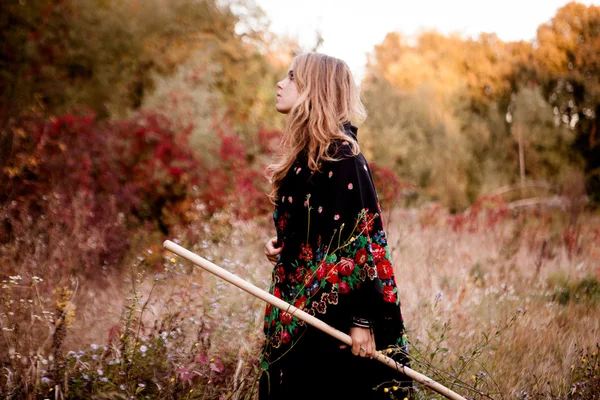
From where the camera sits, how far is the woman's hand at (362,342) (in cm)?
207

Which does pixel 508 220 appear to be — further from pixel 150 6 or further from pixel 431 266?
pixel 150 6

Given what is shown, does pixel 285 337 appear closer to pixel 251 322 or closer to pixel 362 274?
pixel 362 274

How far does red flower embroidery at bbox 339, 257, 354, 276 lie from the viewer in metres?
2.13

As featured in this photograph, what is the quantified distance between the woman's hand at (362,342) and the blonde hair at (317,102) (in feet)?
2.58

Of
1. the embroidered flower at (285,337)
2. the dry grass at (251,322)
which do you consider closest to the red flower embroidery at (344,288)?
the embroidered flower at (285,337)

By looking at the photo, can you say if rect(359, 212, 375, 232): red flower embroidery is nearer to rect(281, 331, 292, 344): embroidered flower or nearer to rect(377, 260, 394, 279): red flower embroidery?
rect(377, 260, 394, 279): red flower embroidery

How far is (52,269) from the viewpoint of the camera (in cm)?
432

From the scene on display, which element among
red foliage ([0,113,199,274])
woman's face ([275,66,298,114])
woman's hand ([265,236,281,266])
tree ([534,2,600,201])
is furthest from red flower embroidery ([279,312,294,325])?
tree ([534,2,600,201])

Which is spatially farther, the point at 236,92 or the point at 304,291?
the point at 236,92

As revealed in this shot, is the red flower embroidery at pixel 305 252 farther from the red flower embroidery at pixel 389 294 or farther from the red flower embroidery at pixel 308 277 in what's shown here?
the red flower embroidery at pixel 389 294

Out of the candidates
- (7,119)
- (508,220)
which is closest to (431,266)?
(508,220)

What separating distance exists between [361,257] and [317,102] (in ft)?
2.44

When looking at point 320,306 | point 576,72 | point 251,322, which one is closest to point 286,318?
point 320,306

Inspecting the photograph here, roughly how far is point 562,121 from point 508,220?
6.67 meters
